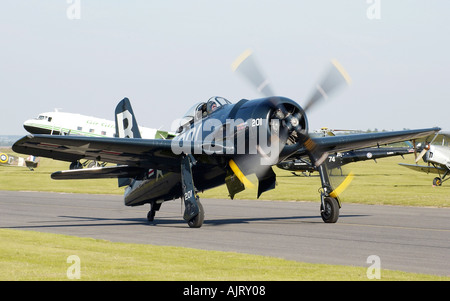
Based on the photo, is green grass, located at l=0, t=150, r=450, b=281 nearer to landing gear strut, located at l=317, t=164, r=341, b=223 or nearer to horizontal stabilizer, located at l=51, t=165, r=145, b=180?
horizontal stabilizer, located at l=51, t=165, r=145, b=180

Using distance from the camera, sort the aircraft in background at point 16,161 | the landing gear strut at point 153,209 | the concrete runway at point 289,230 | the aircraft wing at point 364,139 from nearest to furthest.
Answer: the concrete runway at point 289,230 < the aircraft wing at point 364,139 < the landing gear strut at point 153,209 < the aircraft in background at point 16,161

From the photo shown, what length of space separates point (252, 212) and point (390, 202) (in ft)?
23.6

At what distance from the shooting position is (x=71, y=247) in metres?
11.9

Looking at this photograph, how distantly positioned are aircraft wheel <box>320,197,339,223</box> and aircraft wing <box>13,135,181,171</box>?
455 cm

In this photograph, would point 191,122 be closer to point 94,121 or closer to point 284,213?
point 284,213

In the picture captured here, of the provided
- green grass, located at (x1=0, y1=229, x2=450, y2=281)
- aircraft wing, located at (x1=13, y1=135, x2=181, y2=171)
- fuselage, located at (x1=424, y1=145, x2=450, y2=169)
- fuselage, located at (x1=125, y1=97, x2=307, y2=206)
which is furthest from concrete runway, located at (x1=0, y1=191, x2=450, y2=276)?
fuselage, located at (x1=424, y1=145, x2=450, y2=169)

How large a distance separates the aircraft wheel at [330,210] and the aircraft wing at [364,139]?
1.52 meters

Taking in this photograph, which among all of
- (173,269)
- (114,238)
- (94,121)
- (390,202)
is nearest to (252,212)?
(390,202)

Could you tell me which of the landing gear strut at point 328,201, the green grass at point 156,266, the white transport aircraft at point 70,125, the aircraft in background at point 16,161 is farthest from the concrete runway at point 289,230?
the aircraft in background at point 16,161

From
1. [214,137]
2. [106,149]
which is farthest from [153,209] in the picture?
[214,137]

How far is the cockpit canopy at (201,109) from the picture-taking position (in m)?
17.2

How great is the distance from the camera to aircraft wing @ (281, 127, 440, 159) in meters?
18.0

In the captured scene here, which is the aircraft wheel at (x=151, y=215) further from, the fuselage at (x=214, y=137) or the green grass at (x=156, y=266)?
the green grass at (x=156, y=266)

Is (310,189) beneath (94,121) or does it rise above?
→ beneath
